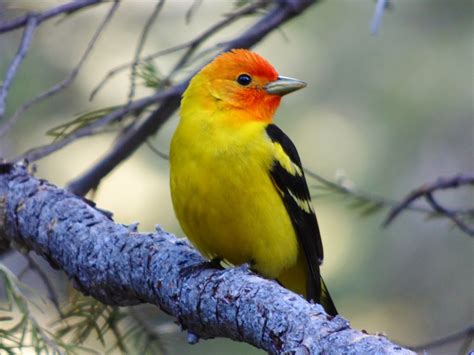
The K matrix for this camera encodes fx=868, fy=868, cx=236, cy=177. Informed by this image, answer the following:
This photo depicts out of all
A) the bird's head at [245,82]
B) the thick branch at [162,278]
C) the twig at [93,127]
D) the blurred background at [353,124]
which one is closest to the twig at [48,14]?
the twig at [93,127]

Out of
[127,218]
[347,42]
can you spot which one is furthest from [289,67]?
[127,218]

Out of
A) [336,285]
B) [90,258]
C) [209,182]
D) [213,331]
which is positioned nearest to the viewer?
[213,331]

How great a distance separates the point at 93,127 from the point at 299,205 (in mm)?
1096

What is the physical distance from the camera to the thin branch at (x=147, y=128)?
454cm

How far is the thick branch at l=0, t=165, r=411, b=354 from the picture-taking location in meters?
2.63

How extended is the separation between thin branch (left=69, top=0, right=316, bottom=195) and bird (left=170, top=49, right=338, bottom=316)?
161 millimetres

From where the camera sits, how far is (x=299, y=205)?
4.34 meters

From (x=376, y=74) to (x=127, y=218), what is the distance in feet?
7.86

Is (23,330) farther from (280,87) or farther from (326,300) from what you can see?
(280,87)

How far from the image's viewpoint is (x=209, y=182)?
3922 millimetres

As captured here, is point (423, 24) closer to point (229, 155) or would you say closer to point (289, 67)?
point (289, 67)

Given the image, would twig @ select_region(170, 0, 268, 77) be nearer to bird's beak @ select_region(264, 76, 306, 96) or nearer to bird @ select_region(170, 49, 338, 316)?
bird @ select_region(170, 49, 338, 316)

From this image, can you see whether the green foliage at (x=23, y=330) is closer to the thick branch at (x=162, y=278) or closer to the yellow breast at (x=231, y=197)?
the thick branch at (x=162, y=278)

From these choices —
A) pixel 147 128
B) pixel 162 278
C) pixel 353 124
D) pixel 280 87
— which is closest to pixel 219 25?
pixel 280 87
